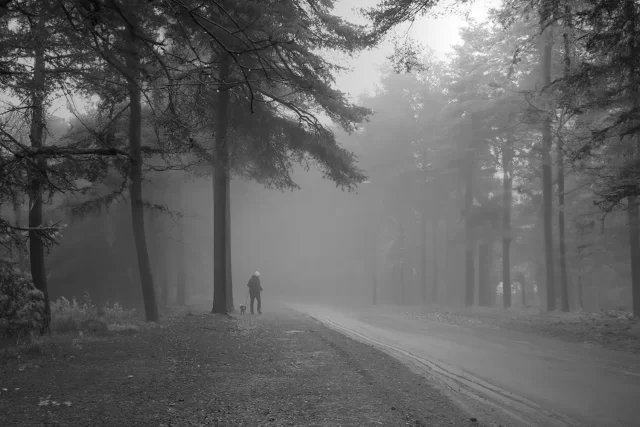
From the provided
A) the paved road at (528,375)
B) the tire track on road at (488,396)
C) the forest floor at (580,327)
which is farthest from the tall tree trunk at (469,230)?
the tire track on road at (488,396)

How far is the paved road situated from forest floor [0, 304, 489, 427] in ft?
2.32

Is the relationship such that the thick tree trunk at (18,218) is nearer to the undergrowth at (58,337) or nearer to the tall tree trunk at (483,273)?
the undergrowth at (58,337)

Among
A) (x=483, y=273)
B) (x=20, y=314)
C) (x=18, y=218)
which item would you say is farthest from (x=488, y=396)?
(x=483, y=273)

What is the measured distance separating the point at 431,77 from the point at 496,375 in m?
30.0

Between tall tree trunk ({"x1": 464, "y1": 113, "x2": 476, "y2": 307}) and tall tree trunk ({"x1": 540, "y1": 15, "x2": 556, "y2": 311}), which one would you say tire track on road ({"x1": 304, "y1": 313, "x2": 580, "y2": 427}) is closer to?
tall tree trunk ({"x1": 540, "y1": 15, "x2": 556, "y2": 311})

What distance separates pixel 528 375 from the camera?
8.30 metres

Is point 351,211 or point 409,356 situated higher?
point 351,211

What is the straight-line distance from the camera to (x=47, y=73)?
9242mm

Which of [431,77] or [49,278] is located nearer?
[49,278]

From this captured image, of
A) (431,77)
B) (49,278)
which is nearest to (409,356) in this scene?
(49,278)

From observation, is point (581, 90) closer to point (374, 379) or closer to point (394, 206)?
point (374, 379)

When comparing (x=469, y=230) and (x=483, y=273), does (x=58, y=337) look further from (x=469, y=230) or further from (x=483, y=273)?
(x=483, y=273)

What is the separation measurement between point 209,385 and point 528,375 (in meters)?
5.43

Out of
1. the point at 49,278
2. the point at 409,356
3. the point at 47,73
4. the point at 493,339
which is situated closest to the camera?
the point at 47,73
